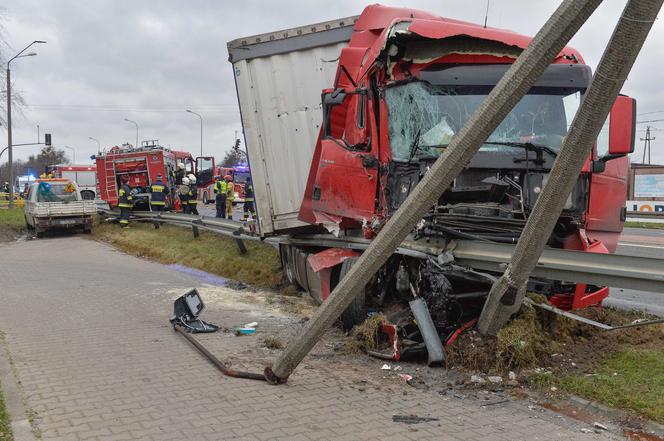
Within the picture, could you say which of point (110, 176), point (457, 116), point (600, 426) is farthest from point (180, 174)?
point (600, 426)

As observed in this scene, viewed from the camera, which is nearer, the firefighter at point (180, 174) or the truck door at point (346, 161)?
the truck door at point (346, 161)

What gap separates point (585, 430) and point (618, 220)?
280 cm

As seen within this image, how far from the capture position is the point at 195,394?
458 cm

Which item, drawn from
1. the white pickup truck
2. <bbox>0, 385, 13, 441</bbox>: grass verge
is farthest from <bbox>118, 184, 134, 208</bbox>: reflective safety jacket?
<bbox>0, 385, 13, 441</bbox>: grass verge

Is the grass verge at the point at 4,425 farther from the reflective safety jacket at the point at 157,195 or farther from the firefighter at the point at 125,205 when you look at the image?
the firefighter at the point at 125,205

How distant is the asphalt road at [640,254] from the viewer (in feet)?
25.8

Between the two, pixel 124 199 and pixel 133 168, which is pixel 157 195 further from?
pixel 133 168

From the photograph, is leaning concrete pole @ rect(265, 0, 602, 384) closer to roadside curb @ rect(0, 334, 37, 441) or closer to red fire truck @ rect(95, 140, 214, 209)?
roadside curb @ rect(0, 334, 37, 441)

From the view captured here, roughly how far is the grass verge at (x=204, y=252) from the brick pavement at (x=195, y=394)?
269cm

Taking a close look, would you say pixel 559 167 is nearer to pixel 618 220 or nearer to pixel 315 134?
pixel 618 220

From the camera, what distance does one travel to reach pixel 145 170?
21234 mm

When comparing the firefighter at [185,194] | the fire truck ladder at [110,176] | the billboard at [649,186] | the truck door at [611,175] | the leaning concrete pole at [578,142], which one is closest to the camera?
the leaning concrete pole at [578,142]

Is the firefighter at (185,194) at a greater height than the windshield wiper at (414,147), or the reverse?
the windshield wiper at (414,147)

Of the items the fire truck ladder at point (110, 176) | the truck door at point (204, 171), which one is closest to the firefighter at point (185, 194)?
the fire truck ladder at point (110, 176)
